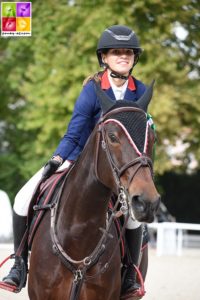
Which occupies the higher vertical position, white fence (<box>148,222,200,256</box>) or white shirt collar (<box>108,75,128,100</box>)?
white shirt collar (<box>108,75,128,100</box>)

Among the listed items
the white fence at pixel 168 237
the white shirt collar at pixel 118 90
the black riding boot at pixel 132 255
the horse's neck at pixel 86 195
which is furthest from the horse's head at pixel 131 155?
the white fence at pixel 168 237

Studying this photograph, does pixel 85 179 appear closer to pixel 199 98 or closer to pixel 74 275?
pixel 74 275

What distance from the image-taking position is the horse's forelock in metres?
5.05

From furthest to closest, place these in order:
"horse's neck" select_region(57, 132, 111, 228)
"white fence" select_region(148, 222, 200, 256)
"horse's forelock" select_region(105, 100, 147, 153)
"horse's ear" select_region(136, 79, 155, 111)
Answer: "white fence" select_region(148, 222, 200, 256) → "horse's neck" select_region(57, 132, 111, 228) → "horse's ear" select_region(136, 79, 155, 111) → "horse's forelock" select_region(105, 100, 147, 153)

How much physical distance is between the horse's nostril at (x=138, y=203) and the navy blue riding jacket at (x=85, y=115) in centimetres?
126

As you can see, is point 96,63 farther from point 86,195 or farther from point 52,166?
point 86,195

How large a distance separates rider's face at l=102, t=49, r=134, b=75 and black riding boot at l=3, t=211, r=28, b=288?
1.58 meters

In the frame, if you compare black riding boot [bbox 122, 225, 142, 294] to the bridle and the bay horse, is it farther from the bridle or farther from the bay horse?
the bridle

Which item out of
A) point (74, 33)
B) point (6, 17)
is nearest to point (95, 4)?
point (74, 33)

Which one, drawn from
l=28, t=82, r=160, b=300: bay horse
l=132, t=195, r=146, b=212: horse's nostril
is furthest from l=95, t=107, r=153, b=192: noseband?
l=132, t=195, r=146, b=212: horse's nostril

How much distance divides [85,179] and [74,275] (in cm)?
72

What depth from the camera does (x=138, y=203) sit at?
482 centimetres

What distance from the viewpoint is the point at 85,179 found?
568 cm

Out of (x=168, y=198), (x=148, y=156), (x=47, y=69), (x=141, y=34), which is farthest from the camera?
(x=168, y=198)
